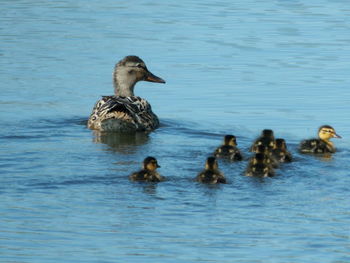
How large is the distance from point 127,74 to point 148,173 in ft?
13.8

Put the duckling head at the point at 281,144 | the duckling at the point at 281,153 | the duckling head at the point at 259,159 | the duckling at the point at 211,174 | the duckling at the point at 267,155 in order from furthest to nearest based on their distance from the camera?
1. the duckling head at the point at 281,144
2. the duckling at the point at 281,153
3. the duckling at the point at 267,155
4. the duckling head at the point at 259,159
5. the duckling at the point at 211,174

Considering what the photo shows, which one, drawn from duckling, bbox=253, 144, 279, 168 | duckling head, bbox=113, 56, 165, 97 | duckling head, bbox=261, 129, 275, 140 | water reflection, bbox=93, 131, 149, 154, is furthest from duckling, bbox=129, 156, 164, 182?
duckling head, bbox=113, 56, 165, 97

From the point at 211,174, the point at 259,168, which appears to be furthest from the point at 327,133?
the point at 211,174

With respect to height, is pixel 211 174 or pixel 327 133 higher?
pixel 327 133

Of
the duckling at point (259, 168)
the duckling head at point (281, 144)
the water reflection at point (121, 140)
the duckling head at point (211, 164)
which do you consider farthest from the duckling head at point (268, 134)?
the duckling head at point (211, 164)

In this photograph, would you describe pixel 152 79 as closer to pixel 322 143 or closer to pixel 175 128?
pixel 175 128

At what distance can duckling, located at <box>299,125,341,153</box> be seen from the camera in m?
11.9

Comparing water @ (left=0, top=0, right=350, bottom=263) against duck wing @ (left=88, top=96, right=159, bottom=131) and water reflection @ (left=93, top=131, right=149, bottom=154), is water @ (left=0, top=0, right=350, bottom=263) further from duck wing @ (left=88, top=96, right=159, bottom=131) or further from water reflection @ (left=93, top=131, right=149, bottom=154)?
duck wing @ (left=88, top=96, right=159, bottom=131)

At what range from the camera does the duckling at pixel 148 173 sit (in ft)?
34.6

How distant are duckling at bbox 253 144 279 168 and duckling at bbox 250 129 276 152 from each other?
15 centimetres

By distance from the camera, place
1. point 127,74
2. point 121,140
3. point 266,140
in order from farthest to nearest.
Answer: point 127,74 < point 121,140 < point 266,140

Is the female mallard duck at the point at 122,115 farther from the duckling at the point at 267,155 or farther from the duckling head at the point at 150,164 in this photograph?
the duckling head at the point at 150,164

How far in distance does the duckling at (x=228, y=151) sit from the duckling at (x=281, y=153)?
0.34m

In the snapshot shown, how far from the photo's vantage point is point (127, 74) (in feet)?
47.9
